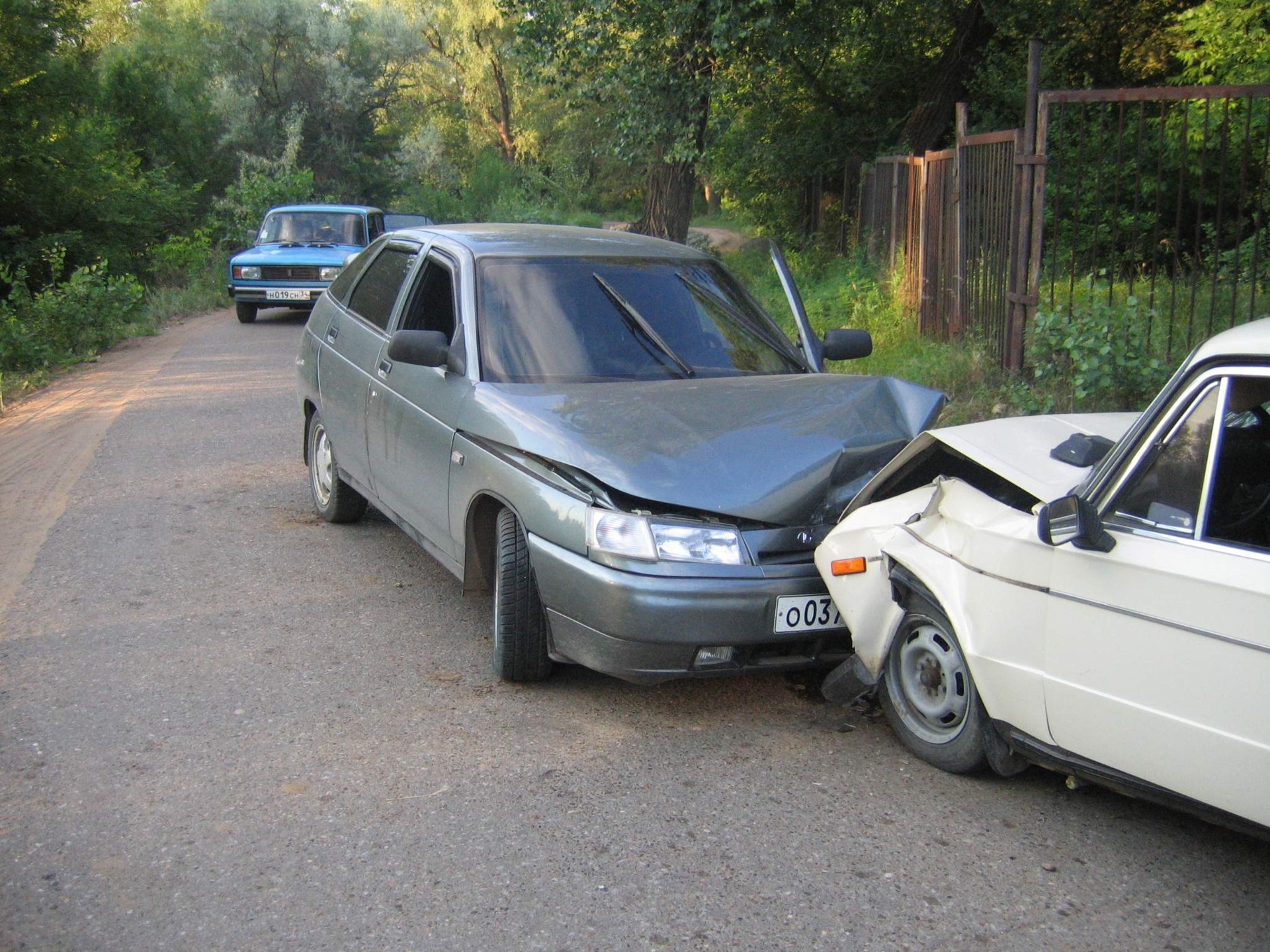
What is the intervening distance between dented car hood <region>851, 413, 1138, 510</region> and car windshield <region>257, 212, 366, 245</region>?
16.2m

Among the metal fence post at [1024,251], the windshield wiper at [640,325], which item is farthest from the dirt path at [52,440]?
the metal fence post at [1024,251]

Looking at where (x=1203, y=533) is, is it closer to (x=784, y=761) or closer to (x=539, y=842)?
(x=784, y=761)

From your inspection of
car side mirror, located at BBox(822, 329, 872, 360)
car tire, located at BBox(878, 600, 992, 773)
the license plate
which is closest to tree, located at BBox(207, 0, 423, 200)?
car side mirror, located at BBox(822, 329, 872, 360)

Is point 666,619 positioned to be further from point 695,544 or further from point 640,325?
point 640,325

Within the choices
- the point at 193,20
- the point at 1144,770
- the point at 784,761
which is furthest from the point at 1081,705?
the point at 193,20

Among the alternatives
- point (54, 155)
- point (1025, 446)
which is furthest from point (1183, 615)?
point (54, 155)

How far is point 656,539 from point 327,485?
3482mm

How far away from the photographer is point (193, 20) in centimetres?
4103

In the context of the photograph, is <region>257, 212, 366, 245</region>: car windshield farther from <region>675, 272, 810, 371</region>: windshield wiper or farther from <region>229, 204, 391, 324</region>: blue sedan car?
<region>675, 272, 810, 371</region>: windshield wiper

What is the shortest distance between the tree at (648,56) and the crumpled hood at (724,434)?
10.4m

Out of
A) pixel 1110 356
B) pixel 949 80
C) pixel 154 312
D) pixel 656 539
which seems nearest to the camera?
pixel 656 539

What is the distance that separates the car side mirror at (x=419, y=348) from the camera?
5.14 meters

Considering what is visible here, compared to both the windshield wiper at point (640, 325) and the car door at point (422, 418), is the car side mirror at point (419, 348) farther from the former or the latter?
the windshield wiper at point (640, 325)

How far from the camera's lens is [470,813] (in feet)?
12.2
